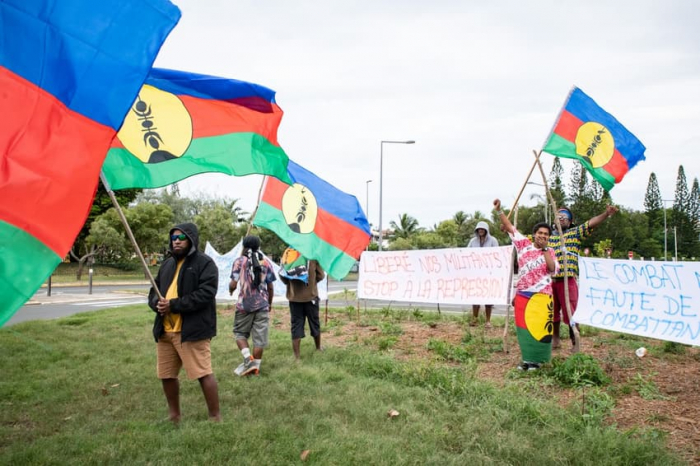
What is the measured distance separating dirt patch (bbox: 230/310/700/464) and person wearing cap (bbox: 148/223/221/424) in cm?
308

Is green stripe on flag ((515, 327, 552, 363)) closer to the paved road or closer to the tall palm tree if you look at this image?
the paved road

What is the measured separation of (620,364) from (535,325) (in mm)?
1245

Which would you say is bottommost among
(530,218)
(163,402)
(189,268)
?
(163,402)

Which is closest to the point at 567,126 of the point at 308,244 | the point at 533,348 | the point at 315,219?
the point at 533,348

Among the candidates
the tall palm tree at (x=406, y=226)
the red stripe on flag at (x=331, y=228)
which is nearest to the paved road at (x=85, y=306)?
the red stripe on flag at (x=331, y=228)

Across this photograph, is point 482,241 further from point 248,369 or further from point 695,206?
point 695,206

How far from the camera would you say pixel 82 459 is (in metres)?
3.71

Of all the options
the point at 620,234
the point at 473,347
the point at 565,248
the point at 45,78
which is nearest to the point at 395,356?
the point at 473,347

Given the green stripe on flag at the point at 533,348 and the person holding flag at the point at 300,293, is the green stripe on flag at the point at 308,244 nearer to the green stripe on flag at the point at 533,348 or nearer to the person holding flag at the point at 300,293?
the person holding flag at the point at 300,293

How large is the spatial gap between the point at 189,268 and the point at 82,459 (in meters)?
1.61

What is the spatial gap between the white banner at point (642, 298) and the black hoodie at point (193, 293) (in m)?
4.91

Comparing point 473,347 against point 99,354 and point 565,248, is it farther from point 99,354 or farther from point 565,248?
point 99,354

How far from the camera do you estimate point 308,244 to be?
24.6 feet

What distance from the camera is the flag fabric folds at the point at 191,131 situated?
491cm
